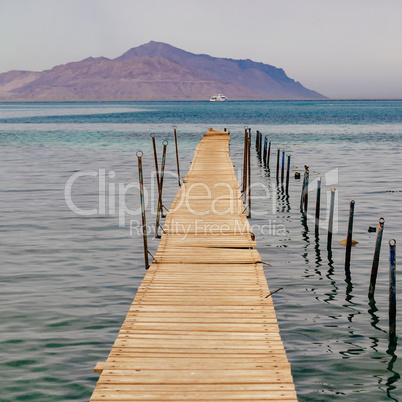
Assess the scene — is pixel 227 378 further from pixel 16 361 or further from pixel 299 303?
pixel 299 303

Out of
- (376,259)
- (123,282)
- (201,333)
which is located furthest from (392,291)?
(123,282)

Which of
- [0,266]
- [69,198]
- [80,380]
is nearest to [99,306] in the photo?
[80,380]

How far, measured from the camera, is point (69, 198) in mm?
25484

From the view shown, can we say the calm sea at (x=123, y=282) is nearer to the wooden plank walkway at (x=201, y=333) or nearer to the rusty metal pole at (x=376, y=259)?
the rusty metal pole at (x=376, y=259)

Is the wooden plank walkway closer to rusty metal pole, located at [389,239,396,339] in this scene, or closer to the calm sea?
the calm sea

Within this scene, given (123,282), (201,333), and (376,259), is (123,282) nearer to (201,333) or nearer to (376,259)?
(201,333)

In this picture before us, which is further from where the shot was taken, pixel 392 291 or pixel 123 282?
pixel 123 282

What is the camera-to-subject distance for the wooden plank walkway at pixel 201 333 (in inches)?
275

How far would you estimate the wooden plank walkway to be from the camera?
22.9 ft

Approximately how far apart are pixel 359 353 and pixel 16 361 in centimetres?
598

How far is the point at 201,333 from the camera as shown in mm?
8594

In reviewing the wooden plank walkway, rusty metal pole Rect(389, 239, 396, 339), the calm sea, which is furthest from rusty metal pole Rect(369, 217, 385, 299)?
the wooden plank walkway

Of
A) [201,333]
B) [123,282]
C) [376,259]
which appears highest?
[376,259]

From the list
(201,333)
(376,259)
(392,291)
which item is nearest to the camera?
(201,333)
